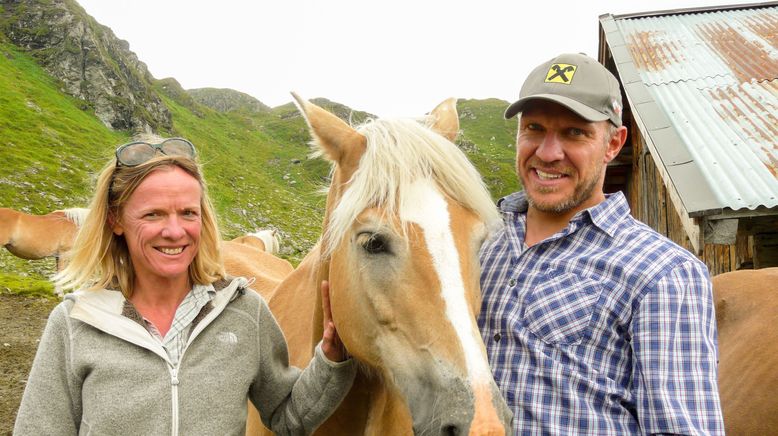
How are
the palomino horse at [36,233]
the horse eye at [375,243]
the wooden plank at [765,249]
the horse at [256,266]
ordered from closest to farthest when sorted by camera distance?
the horse eye at [375,243]
the horse at [256,266]
the wooden plank at [765,249]
the palomino horse at [36,233]

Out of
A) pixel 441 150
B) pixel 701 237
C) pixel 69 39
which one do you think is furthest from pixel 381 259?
pixel 69 39

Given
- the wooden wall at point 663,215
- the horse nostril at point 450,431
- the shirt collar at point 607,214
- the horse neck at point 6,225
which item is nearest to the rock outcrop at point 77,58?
the horse neck at point 6,225

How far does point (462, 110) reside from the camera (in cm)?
8719

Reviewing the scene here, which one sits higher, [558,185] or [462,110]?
[558,185]

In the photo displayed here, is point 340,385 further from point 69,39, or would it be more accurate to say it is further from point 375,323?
point 69,39

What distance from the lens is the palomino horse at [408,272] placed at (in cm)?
169

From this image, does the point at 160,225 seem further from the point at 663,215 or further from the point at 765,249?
the point at 663,215

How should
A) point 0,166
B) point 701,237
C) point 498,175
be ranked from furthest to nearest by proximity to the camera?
point 498,175 < point 0,166 < point 701,237

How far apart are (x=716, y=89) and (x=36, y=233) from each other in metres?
15.0

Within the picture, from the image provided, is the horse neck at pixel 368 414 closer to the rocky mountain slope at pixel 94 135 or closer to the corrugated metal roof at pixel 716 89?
the corrugated metal roof at pixel 716 89

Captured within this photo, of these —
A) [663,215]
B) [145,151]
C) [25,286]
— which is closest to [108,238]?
[145,151]

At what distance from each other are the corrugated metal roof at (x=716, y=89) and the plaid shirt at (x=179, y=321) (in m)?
4.27

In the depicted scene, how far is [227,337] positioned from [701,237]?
173 inches

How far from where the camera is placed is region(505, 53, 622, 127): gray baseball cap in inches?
82.4
